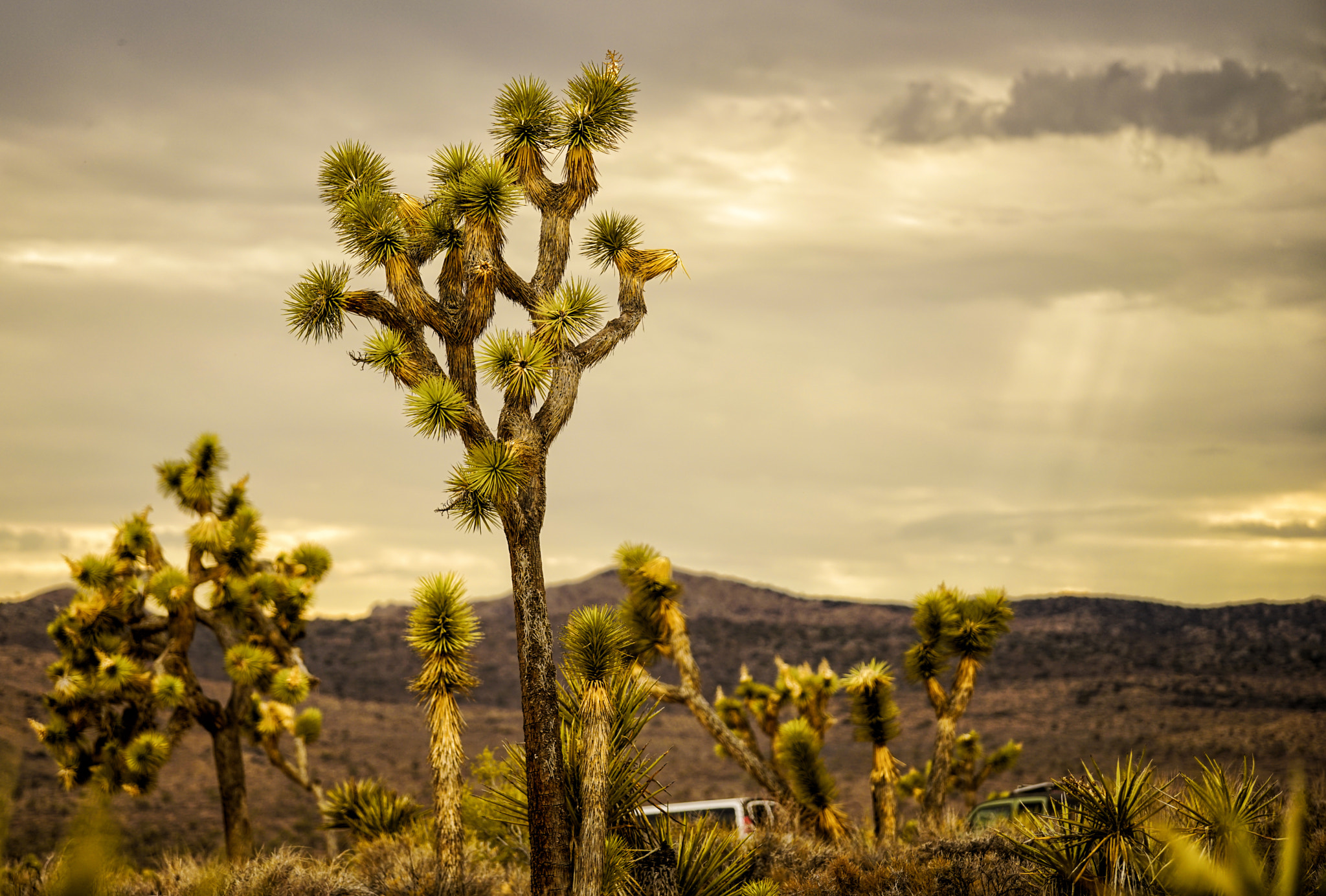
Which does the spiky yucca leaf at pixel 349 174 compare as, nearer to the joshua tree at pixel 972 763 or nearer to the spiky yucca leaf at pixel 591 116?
the spiky yucca leaf at pixel 591 116

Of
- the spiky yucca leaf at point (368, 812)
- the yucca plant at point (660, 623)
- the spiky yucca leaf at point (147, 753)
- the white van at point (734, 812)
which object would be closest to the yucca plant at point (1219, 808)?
the white van at point (734, 812)

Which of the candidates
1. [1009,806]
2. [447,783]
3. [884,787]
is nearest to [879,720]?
[884,787]

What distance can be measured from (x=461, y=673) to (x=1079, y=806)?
19.7 ft

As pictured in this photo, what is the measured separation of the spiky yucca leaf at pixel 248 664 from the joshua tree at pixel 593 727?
10.4 meters

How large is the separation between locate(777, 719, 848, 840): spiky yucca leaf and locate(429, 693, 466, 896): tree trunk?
5.88 meters

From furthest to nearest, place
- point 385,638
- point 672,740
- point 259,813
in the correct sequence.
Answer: point 385,638 → point 672,740 → point 259,813

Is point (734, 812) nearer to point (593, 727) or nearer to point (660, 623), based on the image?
point (660, 623)

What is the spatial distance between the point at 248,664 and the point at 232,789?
238cm

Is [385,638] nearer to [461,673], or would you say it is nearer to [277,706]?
[277,706]

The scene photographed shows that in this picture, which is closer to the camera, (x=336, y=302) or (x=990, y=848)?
(x=336, y=302)

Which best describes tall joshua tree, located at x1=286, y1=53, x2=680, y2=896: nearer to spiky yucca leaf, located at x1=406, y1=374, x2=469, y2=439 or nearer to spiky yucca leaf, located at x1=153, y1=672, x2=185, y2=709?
spiky yucca leaf, located at x1=406, y1=374, x2=469, y2=439

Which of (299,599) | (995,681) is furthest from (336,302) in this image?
(995,681)

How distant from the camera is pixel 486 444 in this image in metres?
9.47

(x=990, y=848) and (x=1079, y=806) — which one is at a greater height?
(x=1079, y=806)
